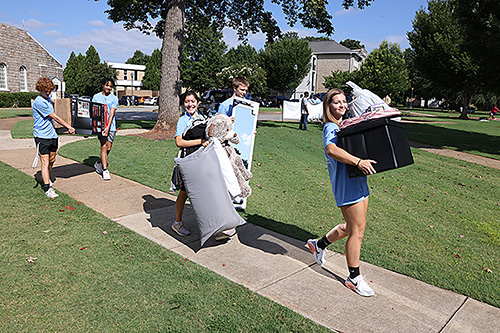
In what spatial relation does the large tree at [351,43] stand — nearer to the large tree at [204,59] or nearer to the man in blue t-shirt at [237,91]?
the large tree at [204,59]

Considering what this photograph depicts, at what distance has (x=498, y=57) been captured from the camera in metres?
15.9

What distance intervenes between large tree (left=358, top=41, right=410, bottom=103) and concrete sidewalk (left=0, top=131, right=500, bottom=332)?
51.2m

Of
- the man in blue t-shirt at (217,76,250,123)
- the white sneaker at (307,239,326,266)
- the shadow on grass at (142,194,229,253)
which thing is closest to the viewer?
the white sneaker at (307,239,326,266)

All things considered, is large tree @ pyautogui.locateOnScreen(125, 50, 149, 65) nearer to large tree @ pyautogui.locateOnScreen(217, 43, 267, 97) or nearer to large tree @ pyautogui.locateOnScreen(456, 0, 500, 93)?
large tree @ pyautogui.locateOnScreen(217, 43, 267, 97)

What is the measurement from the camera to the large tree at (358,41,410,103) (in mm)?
51781

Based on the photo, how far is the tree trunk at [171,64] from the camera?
44.6 feet

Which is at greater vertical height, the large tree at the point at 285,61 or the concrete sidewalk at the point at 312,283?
the large tree at the point at 285,61

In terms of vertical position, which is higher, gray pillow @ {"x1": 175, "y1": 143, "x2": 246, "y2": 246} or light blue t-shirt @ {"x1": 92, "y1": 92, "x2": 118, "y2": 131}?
light blue t-shirt @ {"x1": 92, "y1": 92, "x2": 118, "y2": 131}

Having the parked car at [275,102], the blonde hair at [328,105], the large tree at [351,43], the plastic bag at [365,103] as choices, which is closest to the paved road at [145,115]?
the parked car at [275,102]

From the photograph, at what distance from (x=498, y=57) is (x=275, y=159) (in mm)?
12127

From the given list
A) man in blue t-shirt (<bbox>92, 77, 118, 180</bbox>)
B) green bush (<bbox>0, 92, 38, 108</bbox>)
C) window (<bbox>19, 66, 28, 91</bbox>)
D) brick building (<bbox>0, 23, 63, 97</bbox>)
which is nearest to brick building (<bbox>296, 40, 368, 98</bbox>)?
brick building (<bbox>0, 23, 63, 97</bbox>)

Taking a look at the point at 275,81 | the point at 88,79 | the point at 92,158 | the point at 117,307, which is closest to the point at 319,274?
the point at 117,307

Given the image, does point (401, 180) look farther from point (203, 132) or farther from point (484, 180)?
point (203, 132)

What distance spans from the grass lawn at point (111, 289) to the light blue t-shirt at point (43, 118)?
175cm
